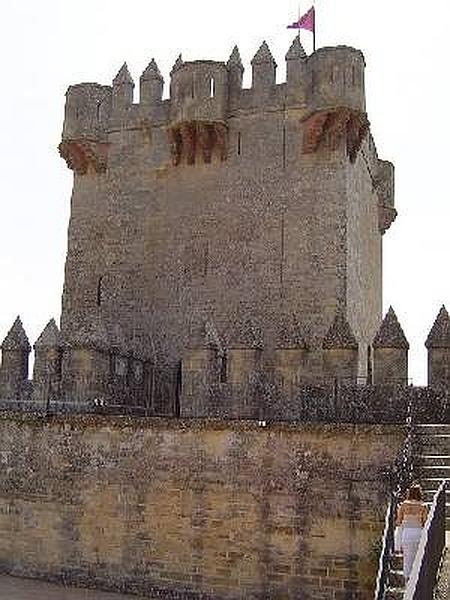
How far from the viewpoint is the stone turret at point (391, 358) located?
1405cm

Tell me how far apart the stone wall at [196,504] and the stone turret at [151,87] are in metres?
10.4

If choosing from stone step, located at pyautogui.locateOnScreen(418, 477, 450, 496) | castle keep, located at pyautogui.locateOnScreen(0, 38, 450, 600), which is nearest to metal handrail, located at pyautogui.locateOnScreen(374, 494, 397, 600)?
stone step, located at pyautogui.locateOnScreen(418, 477, 450, 496)

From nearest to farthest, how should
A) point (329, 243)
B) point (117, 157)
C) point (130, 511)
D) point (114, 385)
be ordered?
point (130, 511) → point (114, 385) → point (329, 243) → point (117, 157)

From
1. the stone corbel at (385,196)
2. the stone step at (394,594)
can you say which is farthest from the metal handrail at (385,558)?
the stone corbel at (385,196)

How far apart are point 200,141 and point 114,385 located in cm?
736

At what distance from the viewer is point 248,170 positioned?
1941 cm

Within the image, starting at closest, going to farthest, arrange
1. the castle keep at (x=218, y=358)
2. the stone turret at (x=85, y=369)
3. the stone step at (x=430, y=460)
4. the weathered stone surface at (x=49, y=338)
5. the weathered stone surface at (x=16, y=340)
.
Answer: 1. the stone step at (x=430, y=460)
2. the castle keep at (x=218, y=358)
3. the stone turret at (x=85, y=369)
4. the weathered stone surface at (x=49, y=338)
5. the weathered stone surface at (x=16, y=340)

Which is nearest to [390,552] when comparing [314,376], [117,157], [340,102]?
[314,376]

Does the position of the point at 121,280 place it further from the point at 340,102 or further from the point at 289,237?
the point at 340,102

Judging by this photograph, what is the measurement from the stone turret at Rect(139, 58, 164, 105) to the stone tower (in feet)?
0.12

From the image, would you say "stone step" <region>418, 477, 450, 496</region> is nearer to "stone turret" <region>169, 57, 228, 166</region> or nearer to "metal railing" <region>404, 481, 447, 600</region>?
"metal railing" <region>404, 481, 447, 600</region>

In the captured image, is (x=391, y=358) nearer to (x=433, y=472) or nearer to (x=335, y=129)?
(x=433, y=472)

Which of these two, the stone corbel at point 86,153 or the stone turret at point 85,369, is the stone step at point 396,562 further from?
the stone corbel at point 86,153

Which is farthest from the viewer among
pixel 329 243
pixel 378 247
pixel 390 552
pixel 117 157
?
pixel 378 247
